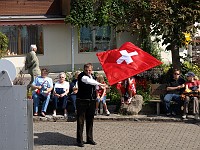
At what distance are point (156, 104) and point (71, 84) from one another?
2348 mm

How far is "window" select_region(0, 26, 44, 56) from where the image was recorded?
27.3 meters

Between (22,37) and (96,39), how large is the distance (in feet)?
12.9

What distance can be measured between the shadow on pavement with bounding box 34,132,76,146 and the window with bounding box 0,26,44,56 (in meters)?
14.8

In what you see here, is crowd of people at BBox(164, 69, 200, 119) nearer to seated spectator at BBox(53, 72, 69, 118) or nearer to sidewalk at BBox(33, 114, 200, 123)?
sidewalk at BBox(33, 114, 200, 123)

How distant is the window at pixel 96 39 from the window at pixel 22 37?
2219 mm

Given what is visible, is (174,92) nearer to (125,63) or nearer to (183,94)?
(183,94)

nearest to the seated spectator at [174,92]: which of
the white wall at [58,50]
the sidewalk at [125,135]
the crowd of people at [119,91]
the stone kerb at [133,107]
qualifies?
the crowd of people at [119,91]

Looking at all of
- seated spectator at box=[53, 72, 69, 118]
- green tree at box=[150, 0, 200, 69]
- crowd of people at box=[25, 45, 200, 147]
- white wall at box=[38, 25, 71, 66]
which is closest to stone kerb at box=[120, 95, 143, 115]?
crowd of people at box=[25, 45, 200, 147]

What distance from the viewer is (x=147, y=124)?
45.0 ft

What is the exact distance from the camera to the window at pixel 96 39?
2852 centimetres

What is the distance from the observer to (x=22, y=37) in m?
27.6

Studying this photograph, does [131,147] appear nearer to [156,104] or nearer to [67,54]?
[156,104]

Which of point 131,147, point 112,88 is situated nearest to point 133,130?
point 131,147

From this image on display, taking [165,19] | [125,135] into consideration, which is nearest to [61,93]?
[125,135]
